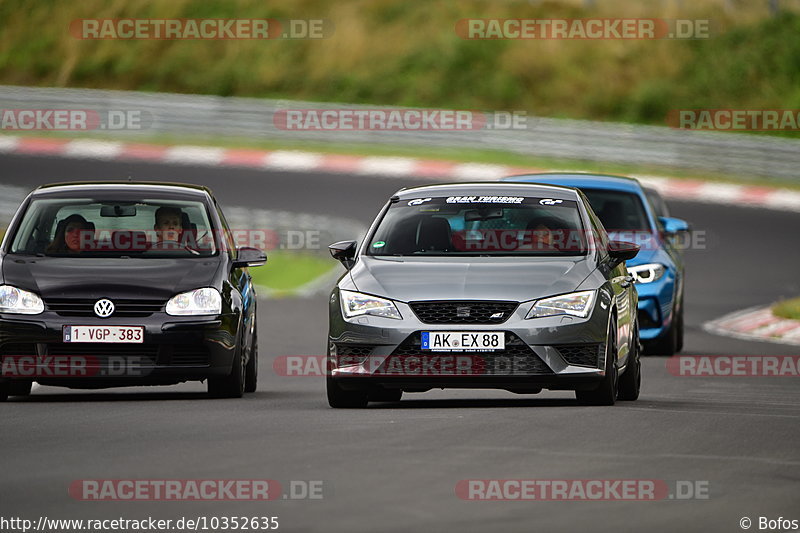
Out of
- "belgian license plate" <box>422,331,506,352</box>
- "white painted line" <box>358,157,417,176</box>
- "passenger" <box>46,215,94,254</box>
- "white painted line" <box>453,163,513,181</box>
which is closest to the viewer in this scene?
"belgian license plate" <box>422,331,506,352</box>

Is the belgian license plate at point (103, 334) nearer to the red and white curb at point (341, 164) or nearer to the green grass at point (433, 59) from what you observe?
the red and white curb at point (341, 164)

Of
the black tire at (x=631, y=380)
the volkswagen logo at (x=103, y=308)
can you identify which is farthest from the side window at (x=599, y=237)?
the volkswagen logo at (x=103, y=308)

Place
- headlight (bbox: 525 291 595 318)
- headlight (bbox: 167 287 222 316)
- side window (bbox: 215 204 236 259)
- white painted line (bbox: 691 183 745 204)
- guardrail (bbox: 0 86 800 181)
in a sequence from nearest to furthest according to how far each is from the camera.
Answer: headlight (bbox: 525 291 595 318) < headlight (bbox: 167 287 222 316) < side window (bbox: 215 204 236 259) < white painted line (bbox: 691 183 745 204) < guardrail (bbox: 0 86 800 181)

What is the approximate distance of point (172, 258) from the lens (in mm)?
12719

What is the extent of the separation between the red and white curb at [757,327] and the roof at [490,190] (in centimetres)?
693

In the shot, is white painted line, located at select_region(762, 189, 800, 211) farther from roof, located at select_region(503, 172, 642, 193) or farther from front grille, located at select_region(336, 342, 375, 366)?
front grille, located at select_region(336, 342, 375, 366)

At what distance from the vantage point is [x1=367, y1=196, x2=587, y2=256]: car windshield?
11.9 meters

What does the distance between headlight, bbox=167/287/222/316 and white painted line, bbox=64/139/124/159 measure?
23.8 metres

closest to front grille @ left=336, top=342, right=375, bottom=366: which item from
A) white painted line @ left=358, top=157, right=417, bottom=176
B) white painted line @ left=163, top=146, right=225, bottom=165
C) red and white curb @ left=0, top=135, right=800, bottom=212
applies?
red and white curb @ left=0, top=135, right=800, bottom=212

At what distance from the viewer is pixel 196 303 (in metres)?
12.3

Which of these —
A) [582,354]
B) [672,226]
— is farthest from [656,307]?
[582,354]

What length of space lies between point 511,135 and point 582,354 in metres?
25.8

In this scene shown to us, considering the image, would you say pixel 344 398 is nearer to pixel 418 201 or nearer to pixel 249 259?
pixel 418 201

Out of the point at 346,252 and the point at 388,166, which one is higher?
the point at 388,166
